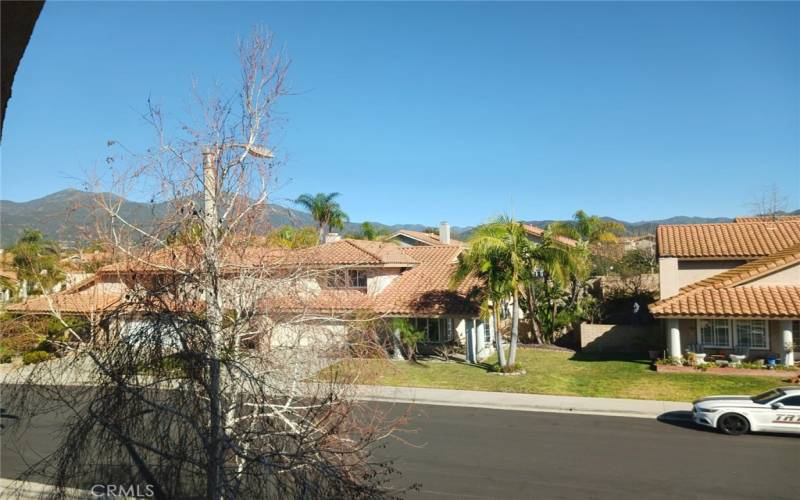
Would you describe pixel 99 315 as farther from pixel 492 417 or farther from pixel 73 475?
pixel 492 417

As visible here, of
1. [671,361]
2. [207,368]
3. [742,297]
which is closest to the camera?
[207,368]

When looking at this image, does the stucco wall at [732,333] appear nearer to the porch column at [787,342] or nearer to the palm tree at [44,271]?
the porch column at [787,342]

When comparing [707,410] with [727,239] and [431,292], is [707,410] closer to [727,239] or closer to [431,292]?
[431,292]

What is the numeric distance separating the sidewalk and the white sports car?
6.96 ft

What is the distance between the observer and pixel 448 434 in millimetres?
15773

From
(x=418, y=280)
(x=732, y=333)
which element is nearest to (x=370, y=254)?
(x=418, y=280)

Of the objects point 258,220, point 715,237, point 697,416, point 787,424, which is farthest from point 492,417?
point 715,237

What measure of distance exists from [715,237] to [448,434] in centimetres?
2050

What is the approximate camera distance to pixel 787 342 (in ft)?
72.1

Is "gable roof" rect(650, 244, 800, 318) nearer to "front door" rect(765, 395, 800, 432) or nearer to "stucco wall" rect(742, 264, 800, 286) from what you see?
"stucco wall" rect(742, 264, 800, 286)

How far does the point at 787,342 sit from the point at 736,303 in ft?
7.13

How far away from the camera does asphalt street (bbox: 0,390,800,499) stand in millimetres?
11305

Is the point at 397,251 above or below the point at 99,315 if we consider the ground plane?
above

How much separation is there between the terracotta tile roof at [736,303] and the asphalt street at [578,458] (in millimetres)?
6950
